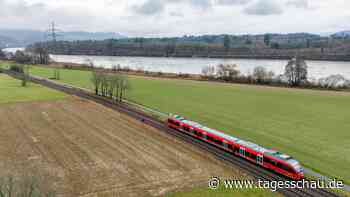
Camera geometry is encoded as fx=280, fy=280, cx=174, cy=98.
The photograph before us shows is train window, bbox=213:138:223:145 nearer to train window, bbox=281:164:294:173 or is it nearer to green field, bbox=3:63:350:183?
green field, bbox=3:63:350:183

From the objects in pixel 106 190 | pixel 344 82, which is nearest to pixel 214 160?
pixel 106 190

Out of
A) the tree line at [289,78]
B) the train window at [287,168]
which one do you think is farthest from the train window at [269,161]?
the tree line at [289,78]

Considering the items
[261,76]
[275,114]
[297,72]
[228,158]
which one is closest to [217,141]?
[228,158]

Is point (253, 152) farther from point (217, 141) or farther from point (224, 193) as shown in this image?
point (224, 193)

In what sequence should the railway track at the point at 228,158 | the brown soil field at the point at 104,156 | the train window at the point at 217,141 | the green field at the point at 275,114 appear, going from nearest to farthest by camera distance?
the railway track at the point at 228,158 → the brown soil field at the point at 104,156 → the green field at the point at 275,114 → the train window at the point at 217,141

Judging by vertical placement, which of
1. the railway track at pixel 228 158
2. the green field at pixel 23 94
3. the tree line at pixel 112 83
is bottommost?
the railway track at pixel 228 158

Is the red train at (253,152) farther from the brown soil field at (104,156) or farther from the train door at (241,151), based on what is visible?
the brown soil field at (104,156)
